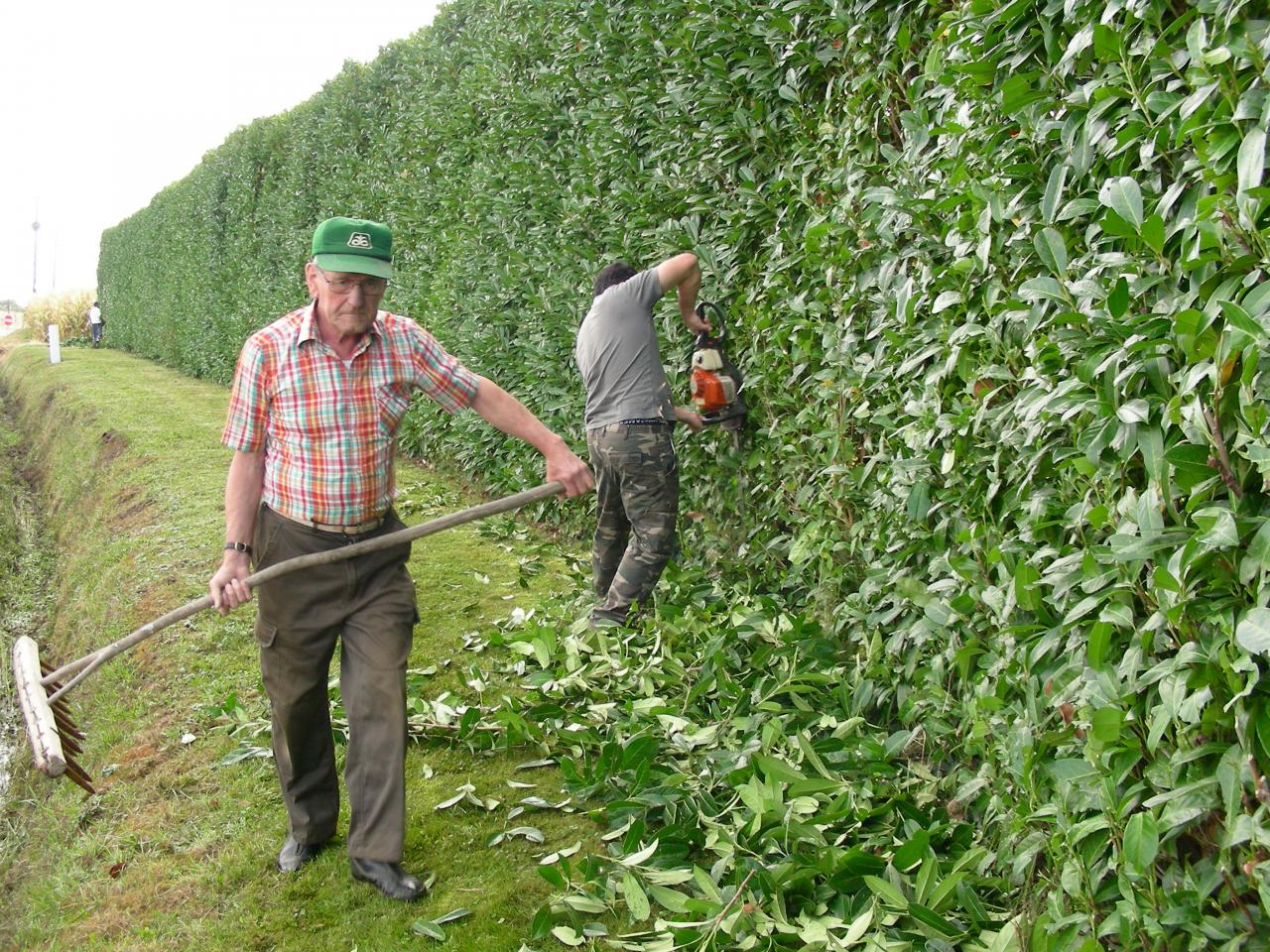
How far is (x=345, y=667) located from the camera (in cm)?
366

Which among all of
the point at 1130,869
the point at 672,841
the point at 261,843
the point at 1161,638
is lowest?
the point at 261,843

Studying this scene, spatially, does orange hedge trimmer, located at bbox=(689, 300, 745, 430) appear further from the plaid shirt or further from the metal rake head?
the metal rake head

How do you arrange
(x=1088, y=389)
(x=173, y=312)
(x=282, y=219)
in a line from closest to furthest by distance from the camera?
(x=1088, y=389) → (x=282, y=219) → (x=173, y=312)

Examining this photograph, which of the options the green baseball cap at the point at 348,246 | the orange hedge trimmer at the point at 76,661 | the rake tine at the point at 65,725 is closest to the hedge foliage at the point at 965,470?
the orange hedge trimmer at the point at 76,661

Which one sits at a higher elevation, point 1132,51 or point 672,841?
point 1132,51

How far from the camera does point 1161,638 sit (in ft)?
7.47

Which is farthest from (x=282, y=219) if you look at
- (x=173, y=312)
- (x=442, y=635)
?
(x=442, y=635)

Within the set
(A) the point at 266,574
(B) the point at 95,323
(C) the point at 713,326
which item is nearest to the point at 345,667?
(A) the point at 266,574

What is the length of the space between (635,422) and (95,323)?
1294 inches

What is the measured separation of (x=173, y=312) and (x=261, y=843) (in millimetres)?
21349

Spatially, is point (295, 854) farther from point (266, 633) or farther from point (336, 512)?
point (336, 512)

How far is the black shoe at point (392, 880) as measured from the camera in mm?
3488

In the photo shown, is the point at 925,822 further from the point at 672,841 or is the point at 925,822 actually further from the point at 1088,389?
the point at 1088,389

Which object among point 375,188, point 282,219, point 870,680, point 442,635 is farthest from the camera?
point 282,219
